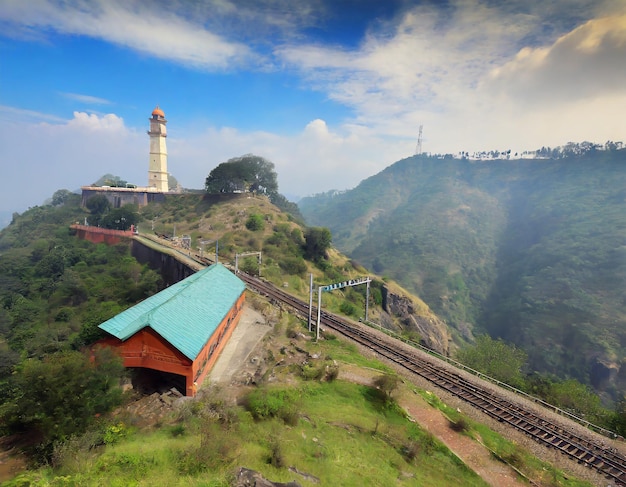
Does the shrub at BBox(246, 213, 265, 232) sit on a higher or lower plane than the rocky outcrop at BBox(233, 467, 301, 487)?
higher

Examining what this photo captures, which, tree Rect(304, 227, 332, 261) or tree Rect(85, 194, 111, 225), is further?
tree Rect(85, 194, 111, 225)

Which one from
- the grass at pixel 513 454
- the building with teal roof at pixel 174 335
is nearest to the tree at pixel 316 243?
the building with teal roof at pixel 174 335

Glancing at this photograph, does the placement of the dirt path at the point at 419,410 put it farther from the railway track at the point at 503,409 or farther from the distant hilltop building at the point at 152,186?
the distant hilltop building at the point at 152,186

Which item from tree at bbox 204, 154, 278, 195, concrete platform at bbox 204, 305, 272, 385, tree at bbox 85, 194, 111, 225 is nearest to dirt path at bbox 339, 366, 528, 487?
concrete platform at bbox 204, 305, 272, 385

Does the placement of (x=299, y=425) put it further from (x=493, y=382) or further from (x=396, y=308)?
(x=396, y=308)

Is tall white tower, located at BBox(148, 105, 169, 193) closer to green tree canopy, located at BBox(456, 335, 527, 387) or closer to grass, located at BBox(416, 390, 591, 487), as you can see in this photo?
green tree canopy, located at BBox(456, 335, 527, 387)

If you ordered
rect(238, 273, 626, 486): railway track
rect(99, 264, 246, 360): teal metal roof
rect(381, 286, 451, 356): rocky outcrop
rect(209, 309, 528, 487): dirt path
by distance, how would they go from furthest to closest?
rect(381, 286, 451, 356): rocky outcrop
rect(99, 264, 246, 360): teal metal roof
rect(238, 273, 626, 486): railway track
rect(209, 309, 528, 487): dirt path
